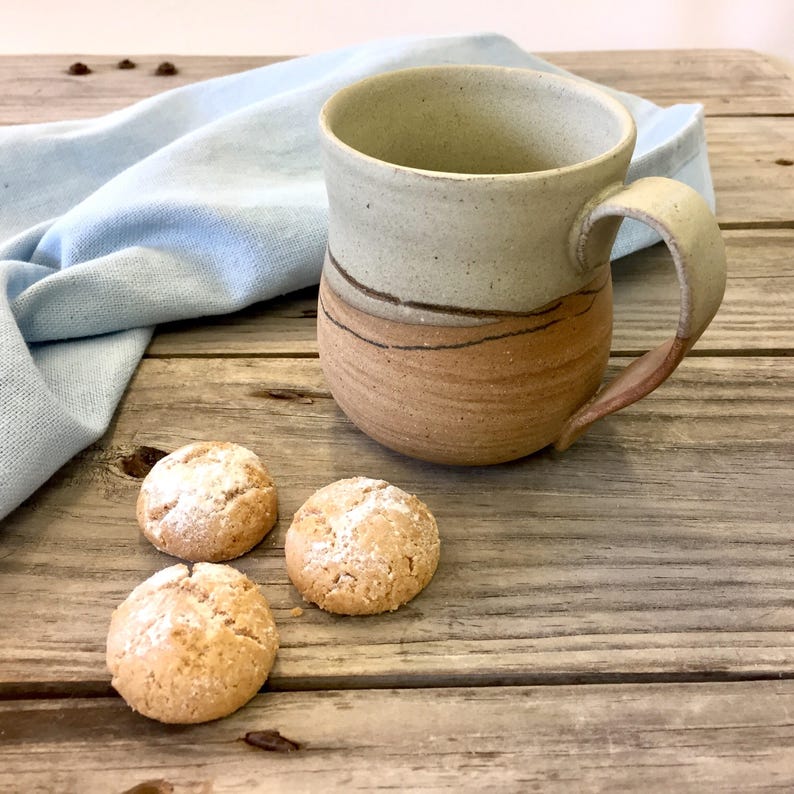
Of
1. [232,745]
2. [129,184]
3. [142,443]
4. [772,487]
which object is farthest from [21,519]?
[772,487]

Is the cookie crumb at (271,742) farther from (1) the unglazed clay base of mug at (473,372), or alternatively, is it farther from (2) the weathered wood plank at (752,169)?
(2) the weathered wood plank at (752,169)

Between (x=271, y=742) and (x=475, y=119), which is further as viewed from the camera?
(x=475, y=119)

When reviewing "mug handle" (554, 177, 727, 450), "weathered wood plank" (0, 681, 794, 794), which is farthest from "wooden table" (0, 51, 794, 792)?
"mug handle" (554, 177, 727, 450)

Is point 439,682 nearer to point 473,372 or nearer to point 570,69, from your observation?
point 473,372

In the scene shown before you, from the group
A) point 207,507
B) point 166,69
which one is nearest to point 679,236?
point 207,507

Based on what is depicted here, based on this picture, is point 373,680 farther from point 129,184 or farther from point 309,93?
point 309,93

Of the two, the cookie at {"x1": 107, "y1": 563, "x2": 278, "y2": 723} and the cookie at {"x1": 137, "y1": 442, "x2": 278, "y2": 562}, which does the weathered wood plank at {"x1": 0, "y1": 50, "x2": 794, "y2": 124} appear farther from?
the cookie at {"x1": 107, "y1": 563, "x2": 278, "y2": 723}
